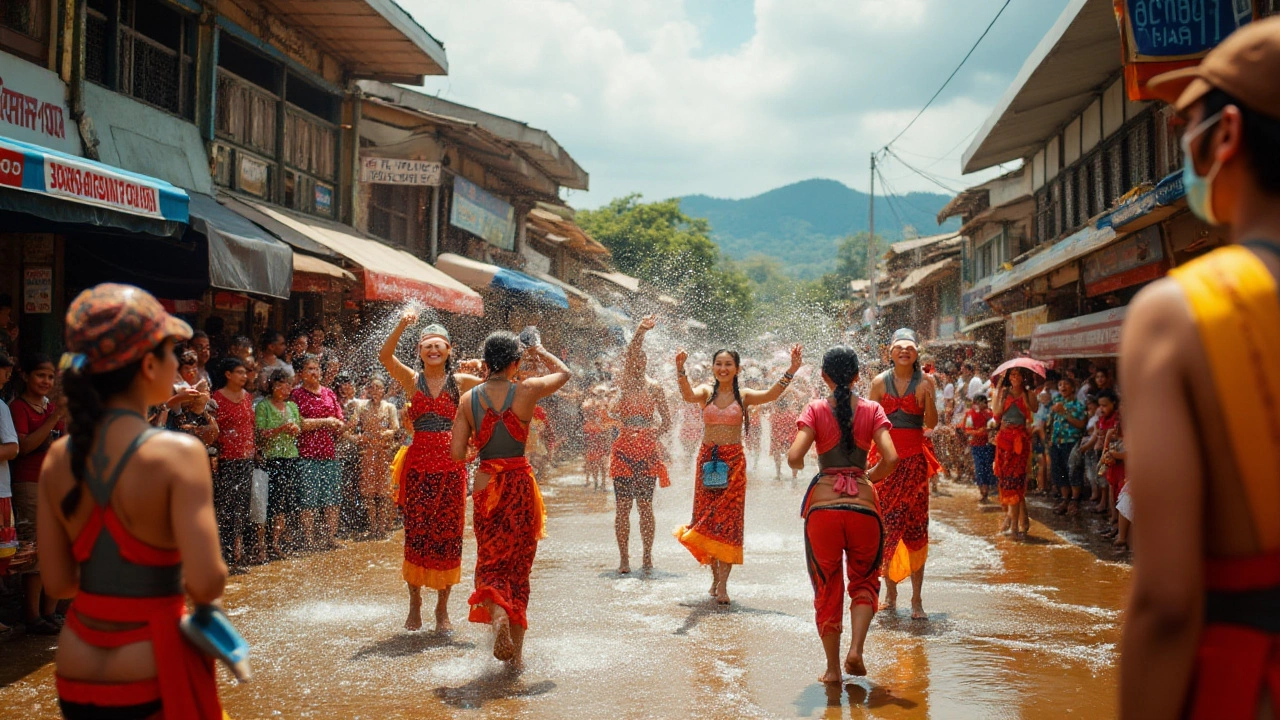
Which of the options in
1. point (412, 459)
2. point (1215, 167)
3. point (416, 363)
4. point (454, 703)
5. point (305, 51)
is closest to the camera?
point (1215, 167)

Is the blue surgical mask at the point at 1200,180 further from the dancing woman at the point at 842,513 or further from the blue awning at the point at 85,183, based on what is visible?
the blue awning at the point at 85,183

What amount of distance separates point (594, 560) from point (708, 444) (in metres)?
2.42

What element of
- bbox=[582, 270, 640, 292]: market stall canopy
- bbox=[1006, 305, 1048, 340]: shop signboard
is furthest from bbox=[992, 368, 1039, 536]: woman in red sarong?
bbox=[582, 270, 640, 292]: market stall canopy

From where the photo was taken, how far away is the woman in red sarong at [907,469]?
7.69m

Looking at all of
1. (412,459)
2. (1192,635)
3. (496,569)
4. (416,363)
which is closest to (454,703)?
(496,569)

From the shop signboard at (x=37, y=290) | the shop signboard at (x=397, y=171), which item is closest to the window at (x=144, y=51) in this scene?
the shop signboard at (x=37, y=290)

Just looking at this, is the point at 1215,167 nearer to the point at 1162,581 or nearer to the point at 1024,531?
the point at 1162,581

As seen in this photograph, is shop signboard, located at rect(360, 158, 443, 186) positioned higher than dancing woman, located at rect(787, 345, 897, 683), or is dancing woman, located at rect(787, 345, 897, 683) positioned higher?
shop signboard, located at rect(360, 158, 443, 186)

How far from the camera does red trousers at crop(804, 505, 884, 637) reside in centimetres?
590

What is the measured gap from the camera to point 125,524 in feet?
9.39

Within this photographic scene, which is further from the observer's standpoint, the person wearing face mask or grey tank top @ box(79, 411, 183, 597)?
grey tank top @ box(79, 411, 183, 597)

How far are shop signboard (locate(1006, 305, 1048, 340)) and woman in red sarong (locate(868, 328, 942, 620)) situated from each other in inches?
521

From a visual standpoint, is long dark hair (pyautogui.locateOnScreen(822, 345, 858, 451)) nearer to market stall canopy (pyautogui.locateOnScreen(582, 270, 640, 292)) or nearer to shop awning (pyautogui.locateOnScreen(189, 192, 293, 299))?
shop awning (pyautogui.locateOnScreen(189, 192, 293, 299))

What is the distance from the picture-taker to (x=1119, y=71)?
16.6 meters
